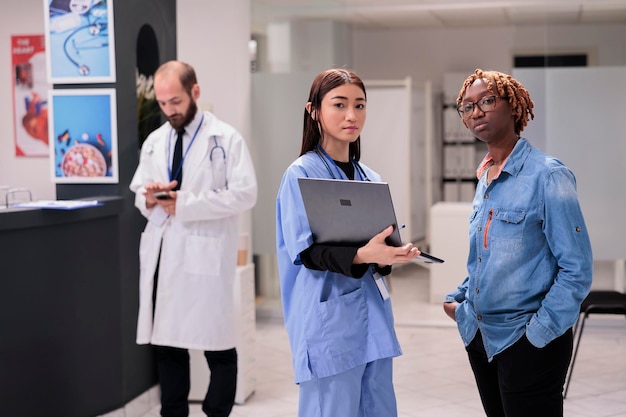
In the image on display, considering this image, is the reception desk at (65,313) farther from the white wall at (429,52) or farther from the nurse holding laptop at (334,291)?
the white wall at (429,52)

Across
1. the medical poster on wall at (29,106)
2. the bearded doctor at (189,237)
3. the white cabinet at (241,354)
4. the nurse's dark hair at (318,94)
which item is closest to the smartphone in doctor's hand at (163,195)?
the bearded doctor at (189,237)

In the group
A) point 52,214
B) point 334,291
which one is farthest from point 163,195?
point 334,291

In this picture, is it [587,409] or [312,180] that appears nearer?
[312,180]

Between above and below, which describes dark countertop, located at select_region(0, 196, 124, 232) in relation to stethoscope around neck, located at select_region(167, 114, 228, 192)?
below

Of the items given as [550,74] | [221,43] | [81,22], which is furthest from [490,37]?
[81,22]

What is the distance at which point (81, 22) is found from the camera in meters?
3.78

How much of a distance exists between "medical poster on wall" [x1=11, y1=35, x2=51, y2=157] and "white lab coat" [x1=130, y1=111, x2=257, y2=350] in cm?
268

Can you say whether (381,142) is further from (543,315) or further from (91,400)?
(543,315)

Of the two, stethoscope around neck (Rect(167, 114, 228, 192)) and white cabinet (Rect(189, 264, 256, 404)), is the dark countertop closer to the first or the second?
stethoscope around neck (Rect(167, 114, 228, 192))

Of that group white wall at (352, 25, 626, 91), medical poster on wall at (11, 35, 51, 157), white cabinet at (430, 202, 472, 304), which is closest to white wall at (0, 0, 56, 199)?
medical poster on wall at (11, 35, 51, 157)

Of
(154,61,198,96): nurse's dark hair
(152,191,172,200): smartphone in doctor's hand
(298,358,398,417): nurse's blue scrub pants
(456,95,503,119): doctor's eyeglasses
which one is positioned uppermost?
(154,61,198,96): nurse's dark hair

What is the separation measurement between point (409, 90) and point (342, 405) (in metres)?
5.75

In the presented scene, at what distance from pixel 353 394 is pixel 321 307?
0.24 m

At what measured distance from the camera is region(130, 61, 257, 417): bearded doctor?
3592 millimetres
